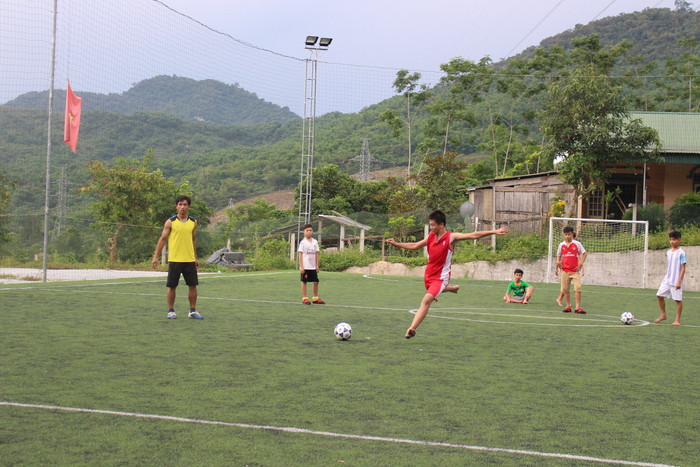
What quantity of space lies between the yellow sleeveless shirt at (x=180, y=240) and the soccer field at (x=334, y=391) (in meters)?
0.98

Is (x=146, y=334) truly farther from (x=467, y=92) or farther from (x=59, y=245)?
(x=467, y=92)

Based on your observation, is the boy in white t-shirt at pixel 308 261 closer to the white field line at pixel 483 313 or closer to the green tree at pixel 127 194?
the white field line at pixel 483 313

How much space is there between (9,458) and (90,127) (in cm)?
4120

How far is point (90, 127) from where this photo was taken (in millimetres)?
42094

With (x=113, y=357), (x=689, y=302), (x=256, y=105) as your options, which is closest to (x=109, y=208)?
(x=256, y=105)

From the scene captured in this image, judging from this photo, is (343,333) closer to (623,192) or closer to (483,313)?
(483,313)

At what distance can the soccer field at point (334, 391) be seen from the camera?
→ 4.30m

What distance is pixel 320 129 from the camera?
5878cm

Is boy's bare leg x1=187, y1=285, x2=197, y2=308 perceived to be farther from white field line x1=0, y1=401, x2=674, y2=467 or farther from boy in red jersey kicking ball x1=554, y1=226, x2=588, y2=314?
boy in red jersey kicking ball x1=554, y1=226, x2=588, y2=314

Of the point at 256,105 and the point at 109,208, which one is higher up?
the point at 256,105

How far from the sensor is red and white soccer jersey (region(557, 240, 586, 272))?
14625 millimetres

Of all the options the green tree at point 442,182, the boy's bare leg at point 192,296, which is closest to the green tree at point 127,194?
the green tree at point 442,182

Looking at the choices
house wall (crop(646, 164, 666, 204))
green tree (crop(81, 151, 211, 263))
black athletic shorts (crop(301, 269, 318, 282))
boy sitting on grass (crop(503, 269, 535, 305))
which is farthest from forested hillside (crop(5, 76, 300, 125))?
house wall (crop(646, 164, 666, 204))

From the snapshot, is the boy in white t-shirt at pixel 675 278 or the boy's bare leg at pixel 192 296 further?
the boy in white t-shirt at pixel 675 278
